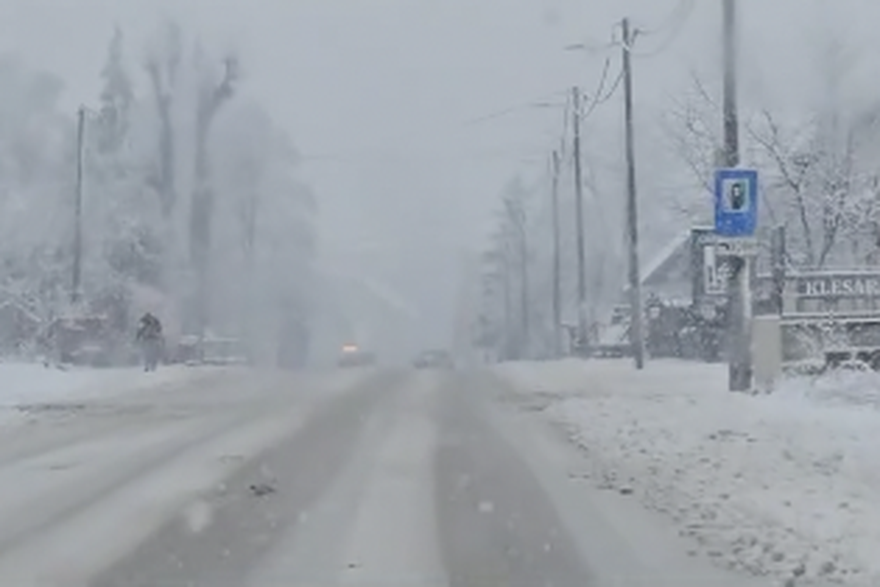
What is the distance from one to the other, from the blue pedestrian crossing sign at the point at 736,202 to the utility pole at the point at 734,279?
113cm

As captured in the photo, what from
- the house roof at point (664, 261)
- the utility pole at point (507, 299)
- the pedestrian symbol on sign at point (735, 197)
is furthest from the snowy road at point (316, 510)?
the utility pole at point (507, 299)

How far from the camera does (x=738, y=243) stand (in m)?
23.9

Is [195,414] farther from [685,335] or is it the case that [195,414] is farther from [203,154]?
[203,154]

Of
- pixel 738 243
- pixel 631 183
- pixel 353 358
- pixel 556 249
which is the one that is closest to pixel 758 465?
pixel 738 243

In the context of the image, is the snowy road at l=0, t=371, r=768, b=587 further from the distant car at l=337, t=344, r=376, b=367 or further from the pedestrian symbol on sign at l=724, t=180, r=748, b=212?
the distant car at l=337, t=344, r=376, b=367

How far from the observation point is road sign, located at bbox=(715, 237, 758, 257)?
940 inches

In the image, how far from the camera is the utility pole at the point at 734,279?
25.1m

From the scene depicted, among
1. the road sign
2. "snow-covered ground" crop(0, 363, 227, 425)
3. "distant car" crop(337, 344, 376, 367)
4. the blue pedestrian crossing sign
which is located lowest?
"snow-covered ground" crop(0, 363, 227, 425)

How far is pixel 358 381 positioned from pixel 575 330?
1369 inches

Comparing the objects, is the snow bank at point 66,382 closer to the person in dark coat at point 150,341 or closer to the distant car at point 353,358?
the person in dark coat at point 150,341

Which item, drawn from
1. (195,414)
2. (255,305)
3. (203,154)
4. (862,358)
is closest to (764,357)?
(862,358)

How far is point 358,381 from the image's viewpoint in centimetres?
3803

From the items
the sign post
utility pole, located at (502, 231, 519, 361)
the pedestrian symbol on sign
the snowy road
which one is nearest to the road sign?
the sign post

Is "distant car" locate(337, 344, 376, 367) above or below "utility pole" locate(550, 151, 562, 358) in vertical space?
below
